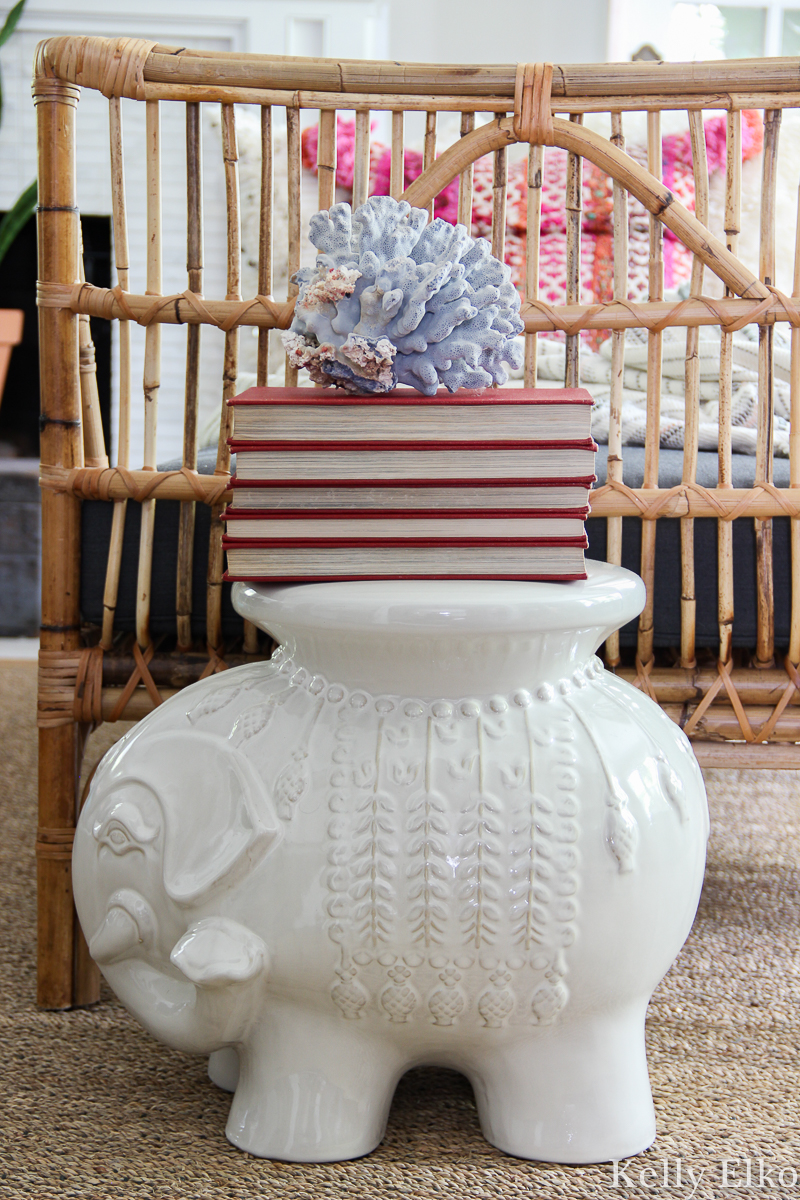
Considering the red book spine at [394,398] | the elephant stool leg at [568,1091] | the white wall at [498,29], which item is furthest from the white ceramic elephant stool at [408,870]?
the white wall at [498,29]

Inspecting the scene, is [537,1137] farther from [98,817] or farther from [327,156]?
[327,156]

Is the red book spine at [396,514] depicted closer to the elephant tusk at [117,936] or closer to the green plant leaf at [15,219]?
the elephant tusk at [117,936]

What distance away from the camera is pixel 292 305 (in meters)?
0.90

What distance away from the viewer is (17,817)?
1.48 meters

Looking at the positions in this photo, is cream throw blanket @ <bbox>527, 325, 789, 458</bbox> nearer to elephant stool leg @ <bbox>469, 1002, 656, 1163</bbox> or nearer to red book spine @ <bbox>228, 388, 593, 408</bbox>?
red book spine @ <bbox>228, 388, 593, 408</bbox>

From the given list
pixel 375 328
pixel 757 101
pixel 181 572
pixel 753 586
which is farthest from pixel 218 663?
pixel 757 101

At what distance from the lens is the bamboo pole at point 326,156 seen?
0.91 meters

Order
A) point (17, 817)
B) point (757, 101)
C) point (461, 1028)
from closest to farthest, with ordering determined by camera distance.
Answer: point (461, 1028) < point (757, 101) < point (17, 817)

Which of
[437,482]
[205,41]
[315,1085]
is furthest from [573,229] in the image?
[205,41]

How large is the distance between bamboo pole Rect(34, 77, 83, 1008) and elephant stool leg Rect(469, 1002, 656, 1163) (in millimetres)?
431

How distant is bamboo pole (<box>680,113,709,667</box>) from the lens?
915mm

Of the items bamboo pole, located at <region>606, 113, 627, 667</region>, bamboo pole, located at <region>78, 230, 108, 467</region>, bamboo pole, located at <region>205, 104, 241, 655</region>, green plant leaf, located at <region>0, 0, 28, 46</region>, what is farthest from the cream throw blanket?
green plant leaf, located at <region>0, 0, 28, 46</region>

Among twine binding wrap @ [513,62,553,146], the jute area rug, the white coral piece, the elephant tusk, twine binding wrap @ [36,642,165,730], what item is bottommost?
the jute area rug

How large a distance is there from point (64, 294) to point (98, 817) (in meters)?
0.46
